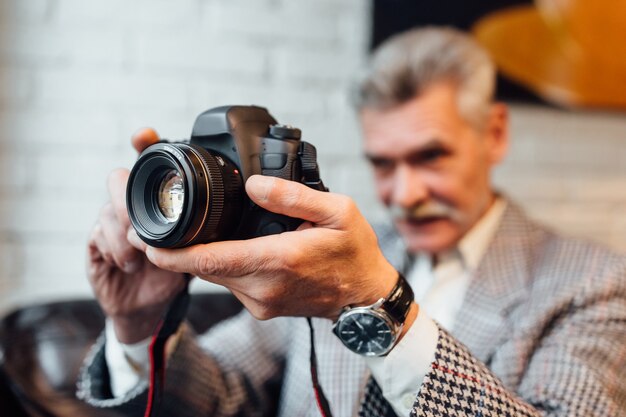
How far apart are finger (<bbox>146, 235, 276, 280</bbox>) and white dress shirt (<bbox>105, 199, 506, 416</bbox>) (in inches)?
7.3

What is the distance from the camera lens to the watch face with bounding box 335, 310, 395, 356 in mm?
588

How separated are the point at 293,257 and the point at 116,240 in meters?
0.25

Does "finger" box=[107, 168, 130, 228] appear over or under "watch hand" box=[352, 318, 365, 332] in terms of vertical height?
over

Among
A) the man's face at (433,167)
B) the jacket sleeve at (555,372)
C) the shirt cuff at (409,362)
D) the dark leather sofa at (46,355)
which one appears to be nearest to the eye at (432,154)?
the man's face at (433,167)

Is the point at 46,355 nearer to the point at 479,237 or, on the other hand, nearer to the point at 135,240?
the point at 135,240

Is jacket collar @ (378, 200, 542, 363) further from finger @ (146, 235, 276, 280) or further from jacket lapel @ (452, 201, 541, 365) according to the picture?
finger @ (146, 235, 276, 280)

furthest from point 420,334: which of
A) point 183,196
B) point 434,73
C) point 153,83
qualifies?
point 153,83

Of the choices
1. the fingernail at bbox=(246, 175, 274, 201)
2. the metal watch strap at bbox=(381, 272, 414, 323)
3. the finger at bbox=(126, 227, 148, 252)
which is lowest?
the metal watch strap at bbox=(381, 272, 414, 323)

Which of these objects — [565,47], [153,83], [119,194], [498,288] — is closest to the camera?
[119,194]

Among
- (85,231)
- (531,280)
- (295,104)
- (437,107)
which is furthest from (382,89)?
(85,231)

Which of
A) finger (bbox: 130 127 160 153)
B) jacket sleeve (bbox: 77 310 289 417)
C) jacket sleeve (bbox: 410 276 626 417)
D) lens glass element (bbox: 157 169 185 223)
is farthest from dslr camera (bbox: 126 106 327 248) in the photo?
jacket sleeve (bbox: 77 310 289 417)

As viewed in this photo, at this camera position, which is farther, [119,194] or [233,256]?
[119,194]

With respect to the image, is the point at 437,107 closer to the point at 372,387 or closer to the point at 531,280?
the point at 531,280

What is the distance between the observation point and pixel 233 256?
1.69 ft
